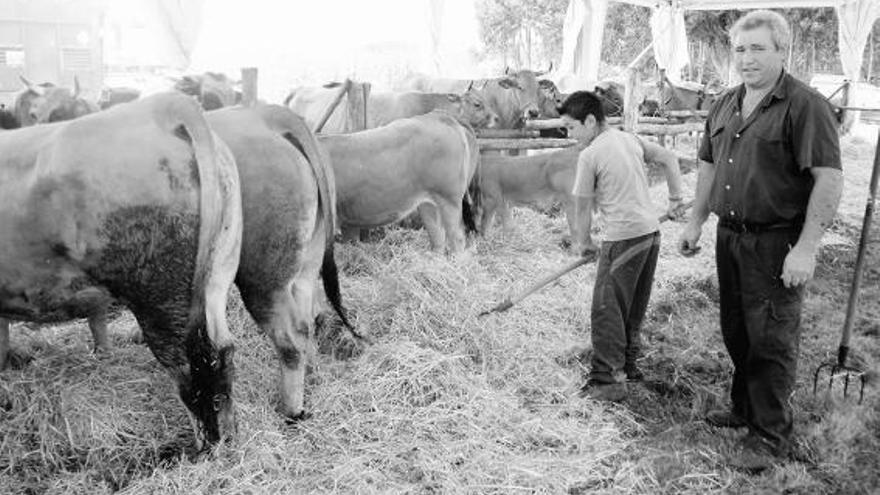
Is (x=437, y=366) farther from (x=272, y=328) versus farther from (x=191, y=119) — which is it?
(x=191, y=119)

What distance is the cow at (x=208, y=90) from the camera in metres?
8.78

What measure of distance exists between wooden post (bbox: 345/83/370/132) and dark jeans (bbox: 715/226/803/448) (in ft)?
14.7

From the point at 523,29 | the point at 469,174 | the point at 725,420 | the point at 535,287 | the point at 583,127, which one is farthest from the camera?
the point at 523,29

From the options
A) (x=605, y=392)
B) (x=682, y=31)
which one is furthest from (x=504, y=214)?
(x=682, y=31)

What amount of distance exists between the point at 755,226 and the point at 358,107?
4.76 meters

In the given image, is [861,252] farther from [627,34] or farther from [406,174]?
[627,34]

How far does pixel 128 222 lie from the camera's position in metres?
2.98

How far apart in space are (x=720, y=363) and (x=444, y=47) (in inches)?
441

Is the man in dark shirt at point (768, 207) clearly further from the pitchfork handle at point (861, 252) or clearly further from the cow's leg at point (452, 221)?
the cow's leg at point (452, 221)

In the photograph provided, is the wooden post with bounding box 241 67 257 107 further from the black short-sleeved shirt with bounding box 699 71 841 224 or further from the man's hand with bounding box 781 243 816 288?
the man's hand with bounding box 781 243 816 288

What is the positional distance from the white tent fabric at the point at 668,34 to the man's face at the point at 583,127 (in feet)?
57.9

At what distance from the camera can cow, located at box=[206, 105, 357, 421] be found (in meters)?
3.58

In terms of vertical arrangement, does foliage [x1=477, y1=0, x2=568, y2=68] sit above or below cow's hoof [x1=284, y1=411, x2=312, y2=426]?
above

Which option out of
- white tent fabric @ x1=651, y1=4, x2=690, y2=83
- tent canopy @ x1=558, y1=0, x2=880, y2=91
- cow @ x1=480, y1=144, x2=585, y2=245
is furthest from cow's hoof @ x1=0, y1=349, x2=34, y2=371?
white tent fabric @ x1=651, y1=4, x2=690, y2=83
